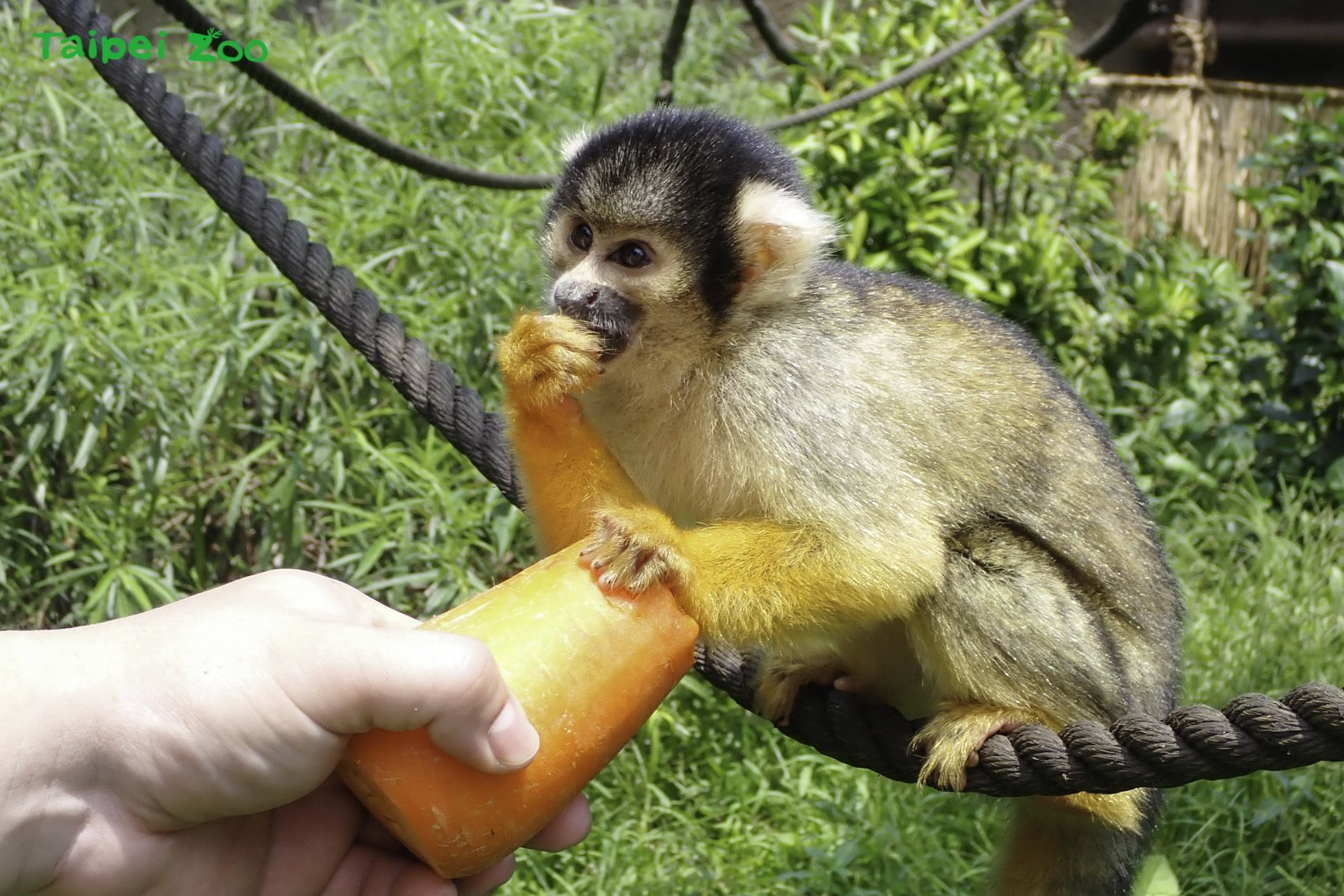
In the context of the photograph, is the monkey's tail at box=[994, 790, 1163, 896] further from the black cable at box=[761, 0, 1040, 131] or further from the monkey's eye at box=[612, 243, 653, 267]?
the black cable at box=[761, 0, 1040, 131]

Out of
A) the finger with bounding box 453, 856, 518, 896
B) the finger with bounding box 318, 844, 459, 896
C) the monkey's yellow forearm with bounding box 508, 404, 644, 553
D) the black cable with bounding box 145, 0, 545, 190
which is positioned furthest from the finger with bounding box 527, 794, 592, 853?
the black cable with bounding box 145, 0, 545, 190

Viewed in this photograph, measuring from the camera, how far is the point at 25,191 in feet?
13.5

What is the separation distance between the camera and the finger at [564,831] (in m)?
1.93

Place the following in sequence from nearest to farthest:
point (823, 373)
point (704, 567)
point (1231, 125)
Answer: point (704, 567)
point (823, 373)
point (1231, 125)

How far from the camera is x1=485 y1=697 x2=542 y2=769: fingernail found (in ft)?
5.18

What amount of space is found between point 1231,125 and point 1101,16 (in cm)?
178

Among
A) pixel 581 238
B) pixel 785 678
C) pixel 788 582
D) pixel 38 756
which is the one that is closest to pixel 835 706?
pixel 785 678

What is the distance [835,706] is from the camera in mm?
2410

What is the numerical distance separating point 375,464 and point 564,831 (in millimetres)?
2489

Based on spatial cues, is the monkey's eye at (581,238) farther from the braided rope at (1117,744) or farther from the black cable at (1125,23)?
the black cable at (1125,23)

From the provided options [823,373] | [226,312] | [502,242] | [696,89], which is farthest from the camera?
[696,89]

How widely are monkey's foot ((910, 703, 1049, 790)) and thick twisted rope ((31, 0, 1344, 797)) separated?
28mm

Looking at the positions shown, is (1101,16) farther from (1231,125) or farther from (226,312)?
(226,312)

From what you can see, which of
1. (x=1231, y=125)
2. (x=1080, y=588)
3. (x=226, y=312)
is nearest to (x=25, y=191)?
(x=226, y=312)
